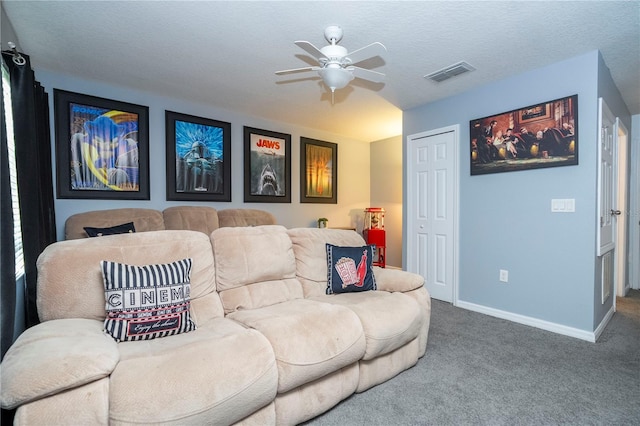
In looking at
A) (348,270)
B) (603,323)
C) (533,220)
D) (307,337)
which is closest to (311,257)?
(348,270)

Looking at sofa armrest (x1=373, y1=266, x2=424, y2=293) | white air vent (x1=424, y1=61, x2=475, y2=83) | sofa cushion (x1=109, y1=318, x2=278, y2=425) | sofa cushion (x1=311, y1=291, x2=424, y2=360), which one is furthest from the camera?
white air vent (x1=424, y1=61, x2=475, y2=83)

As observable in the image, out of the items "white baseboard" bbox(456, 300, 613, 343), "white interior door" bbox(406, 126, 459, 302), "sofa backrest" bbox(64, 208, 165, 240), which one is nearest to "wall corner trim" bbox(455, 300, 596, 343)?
"white baseboard" bbox(456, 300, 613, 343)

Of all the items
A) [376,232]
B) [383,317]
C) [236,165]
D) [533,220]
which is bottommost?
[383,317]

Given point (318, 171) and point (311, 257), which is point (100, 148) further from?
point (318, 171)

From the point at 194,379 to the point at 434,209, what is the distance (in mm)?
3400

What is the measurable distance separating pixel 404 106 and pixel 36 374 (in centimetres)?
421

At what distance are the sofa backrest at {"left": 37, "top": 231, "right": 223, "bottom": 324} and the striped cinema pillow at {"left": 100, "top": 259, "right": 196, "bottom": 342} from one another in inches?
4.4

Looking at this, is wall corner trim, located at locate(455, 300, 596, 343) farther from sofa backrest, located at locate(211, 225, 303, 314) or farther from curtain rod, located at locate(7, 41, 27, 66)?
curtain rod, located at locate(7, 41, 27, 66)

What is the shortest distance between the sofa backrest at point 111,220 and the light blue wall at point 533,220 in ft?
11.8

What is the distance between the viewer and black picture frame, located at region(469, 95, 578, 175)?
2.76m

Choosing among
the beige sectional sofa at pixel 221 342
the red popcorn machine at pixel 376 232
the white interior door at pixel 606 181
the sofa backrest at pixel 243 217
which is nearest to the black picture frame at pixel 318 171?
the red popcorn machine at pixel 376 232

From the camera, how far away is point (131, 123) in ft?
12.0

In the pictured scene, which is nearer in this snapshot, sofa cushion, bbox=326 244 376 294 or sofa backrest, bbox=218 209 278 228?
sofa cushion, bbox=326 244 376 294

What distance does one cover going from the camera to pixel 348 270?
2.33m
